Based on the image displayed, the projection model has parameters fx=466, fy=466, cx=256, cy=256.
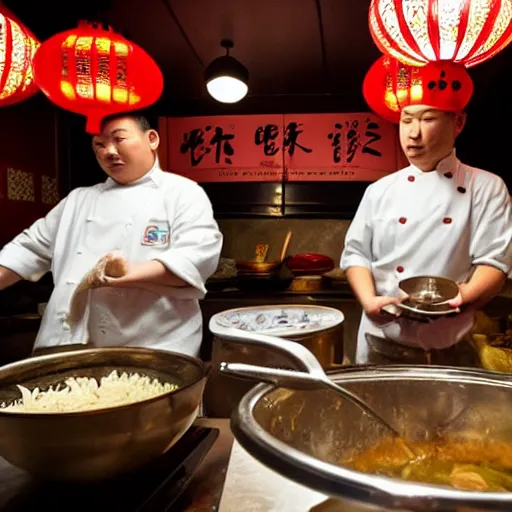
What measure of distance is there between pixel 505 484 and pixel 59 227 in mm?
2512

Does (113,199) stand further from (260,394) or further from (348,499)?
(348,499)

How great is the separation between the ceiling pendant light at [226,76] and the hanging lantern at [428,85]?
7.13ft

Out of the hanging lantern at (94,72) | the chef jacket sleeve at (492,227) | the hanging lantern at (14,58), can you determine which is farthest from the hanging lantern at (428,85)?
the hanging lantern at (14,58)

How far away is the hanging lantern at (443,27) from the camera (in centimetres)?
257

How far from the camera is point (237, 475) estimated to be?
0.83 m

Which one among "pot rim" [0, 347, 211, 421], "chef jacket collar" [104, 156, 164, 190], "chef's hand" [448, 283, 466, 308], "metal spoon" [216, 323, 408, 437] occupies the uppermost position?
"chef jacket collar" [104, 156, 164, 190]

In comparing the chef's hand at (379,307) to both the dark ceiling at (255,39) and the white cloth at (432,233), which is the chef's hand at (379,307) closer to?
the white cloth at (432,233)

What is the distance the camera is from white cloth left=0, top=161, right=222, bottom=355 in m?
2.49

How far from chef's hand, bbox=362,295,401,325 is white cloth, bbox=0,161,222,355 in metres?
0.84

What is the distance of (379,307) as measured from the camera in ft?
7.72

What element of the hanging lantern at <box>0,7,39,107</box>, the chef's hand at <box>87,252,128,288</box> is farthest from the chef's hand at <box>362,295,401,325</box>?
the hanging lantern at <box>0,7,39,107</box>

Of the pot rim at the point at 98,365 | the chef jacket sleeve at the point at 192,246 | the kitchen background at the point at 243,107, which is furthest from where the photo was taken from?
the kitchen background at the point at 243,107

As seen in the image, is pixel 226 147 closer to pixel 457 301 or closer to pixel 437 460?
pixel 457 301

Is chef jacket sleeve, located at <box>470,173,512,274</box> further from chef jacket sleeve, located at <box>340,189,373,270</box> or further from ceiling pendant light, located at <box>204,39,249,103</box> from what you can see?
ceiling pendant light, located at <box>204,39,249,103</box>
